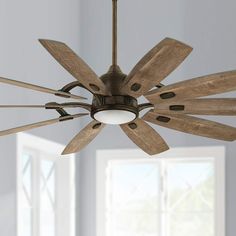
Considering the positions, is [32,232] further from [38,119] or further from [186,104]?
[186,104]

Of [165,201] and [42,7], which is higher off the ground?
[42,7]

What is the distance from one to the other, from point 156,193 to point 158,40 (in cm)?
103

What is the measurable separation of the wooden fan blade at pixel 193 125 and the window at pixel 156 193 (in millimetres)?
1891

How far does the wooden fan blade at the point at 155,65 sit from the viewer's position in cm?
154

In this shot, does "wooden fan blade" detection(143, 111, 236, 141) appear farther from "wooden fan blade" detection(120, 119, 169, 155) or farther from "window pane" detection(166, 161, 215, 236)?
"window pane" detection(166, 161, 215, 236)

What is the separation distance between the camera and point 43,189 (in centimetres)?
388

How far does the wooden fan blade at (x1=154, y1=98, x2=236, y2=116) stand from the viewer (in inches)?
73.1

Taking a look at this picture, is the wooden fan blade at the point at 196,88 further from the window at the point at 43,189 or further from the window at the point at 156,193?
the window at the point at 156,193

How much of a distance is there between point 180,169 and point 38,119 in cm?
111

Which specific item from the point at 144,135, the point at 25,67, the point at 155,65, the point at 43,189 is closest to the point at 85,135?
the point at 144,135

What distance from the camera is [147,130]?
2051 millimetres

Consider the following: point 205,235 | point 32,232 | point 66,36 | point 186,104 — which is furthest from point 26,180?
point 186,104

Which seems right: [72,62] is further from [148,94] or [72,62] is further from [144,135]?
[144,135]

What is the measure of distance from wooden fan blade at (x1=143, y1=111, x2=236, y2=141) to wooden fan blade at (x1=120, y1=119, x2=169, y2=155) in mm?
34
